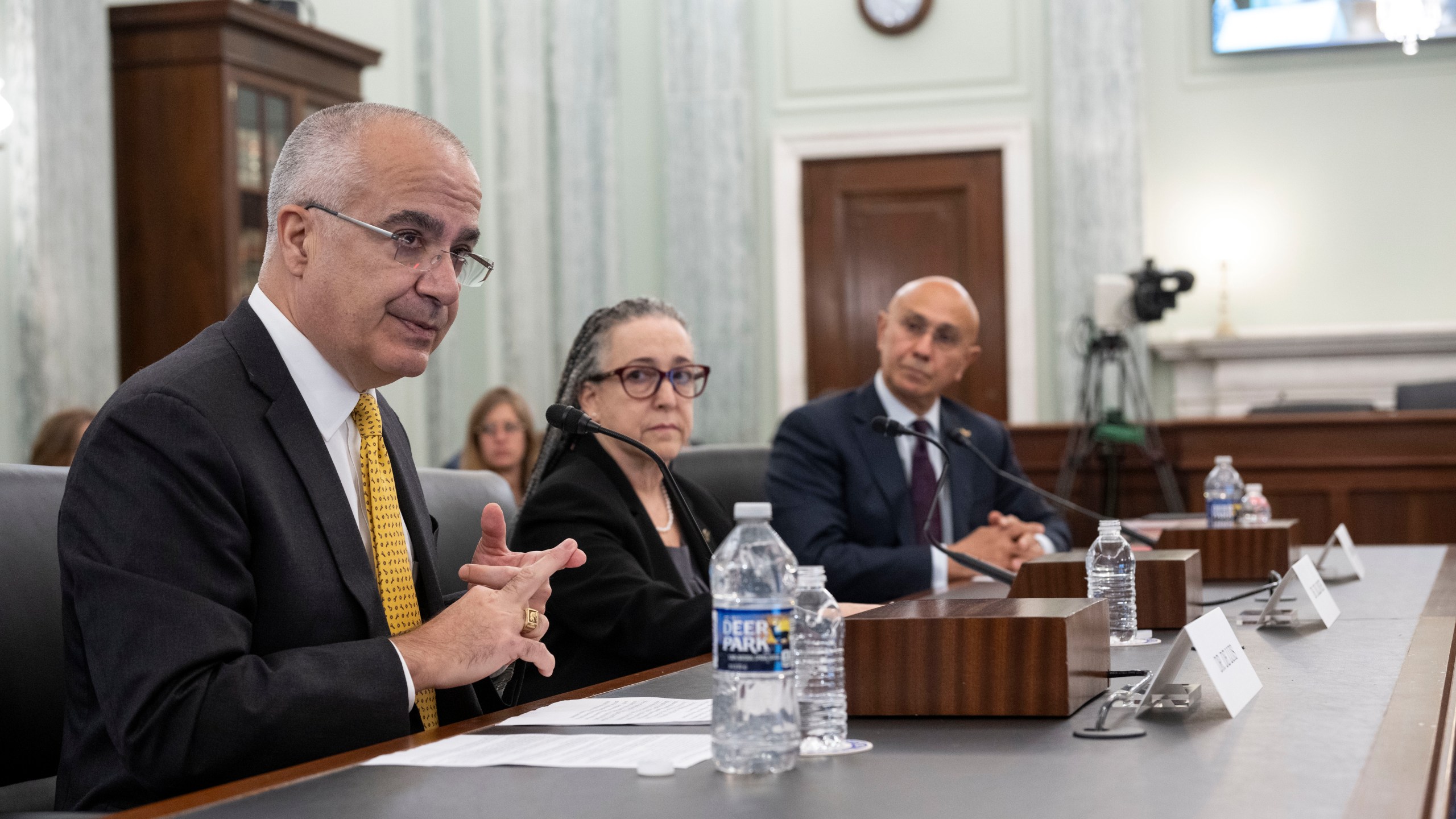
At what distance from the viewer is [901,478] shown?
3092 millimetres

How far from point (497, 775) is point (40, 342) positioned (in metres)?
3.98

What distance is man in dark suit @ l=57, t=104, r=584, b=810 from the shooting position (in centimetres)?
122

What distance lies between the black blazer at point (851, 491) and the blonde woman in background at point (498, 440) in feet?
6.35

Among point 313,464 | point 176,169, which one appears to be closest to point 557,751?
point 313,464

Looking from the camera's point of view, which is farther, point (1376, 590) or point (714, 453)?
point (714, 453)

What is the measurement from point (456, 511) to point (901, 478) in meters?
1.10

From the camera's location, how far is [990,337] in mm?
7516

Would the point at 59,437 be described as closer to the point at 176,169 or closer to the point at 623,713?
the point at 176,169

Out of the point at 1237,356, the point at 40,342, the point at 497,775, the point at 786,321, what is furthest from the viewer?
the point at 786,321

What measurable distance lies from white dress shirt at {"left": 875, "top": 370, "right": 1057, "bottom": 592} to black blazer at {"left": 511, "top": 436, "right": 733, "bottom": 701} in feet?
2.39

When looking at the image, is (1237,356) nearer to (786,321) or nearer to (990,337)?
(990,337)

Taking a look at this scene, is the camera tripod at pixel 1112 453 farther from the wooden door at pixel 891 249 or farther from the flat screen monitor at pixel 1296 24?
the flat screen monitor at pixel 1296 24

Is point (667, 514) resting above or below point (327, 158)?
below

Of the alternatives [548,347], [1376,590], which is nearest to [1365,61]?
[548,347]
